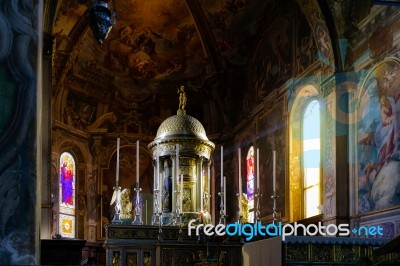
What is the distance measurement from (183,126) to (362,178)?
162 inches

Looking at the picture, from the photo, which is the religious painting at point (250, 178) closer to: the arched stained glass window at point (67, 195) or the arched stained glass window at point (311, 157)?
the arched stained glass window at point (311, 157)

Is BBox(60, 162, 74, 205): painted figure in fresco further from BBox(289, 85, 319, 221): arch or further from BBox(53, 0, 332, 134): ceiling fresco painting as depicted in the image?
BBox(289, 85, 319, 221): arch

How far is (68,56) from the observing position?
1977 cm

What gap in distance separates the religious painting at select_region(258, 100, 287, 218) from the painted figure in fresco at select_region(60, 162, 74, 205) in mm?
5924

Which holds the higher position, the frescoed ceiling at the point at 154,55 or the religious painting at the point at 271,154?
the frescoed ceiling at the point at 154,55

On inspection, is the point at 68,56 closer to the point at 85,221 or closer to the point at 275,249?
the point at 85,221

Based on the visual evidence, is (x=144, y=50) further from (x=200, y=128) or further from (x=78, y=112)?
(x=200, y=128)

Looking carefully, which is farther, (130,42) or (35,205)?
(130,42)

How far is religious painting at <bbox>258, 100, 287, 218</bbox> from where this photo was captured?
1770cm

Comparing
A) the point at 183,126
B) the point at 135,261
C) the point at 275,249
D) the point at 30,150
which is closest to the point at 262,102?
the point at 183,126

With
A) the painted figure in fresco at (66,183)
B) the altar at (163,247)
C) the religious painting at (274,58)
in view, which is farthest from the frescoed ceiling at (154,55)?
the altar at (163,247)

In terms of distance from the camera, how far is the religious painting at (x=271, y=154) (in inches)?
697

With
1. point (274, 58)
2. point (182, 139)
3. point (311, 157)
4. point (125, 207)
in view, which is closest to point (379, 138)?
point (311, 157)

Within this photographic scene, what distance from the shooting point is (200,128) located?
15.8m
